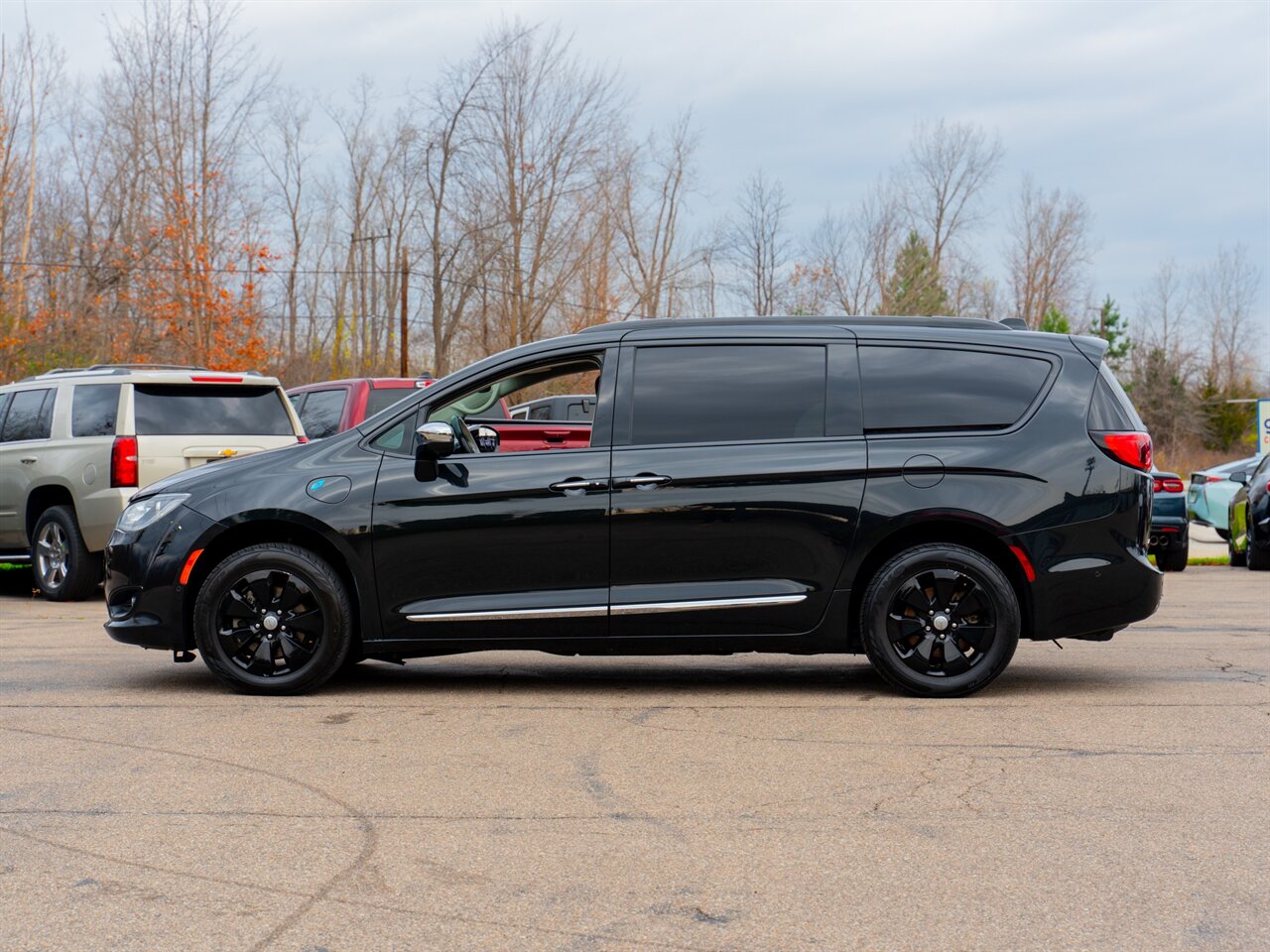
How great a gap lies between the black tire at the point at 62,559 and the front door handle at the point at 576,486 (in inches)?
271

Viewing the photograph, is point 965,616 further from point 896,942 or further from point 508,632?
point 896,942

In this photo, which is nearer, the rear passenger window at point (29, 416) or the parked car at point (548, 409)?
the rear passenger window at point (29, 416)

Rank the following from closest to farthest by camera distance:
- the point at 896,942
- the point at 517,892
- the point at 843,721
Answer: the point at 896,942
the point at 517,892
the point at 843,721

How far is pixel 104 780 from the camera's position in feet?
17.4

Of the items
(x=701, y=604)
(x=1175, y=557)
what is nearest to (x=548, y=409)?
(x=1175, y=557)

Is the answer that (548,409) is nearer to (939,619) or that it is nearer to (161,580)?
(161,580)

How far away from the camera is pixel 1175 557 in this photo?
16.3 meters

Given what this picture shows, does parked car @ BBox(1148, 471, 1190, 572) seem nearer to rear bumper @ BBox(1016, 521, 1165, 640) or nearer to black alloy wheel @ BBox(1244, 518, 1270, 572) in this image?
black alloy wheel @ BBox(1244, 518, 1270, 572)

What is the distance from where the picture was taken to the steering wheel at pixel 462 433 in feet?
24.3

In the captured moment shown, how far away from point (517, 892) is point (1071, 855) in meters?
1.73

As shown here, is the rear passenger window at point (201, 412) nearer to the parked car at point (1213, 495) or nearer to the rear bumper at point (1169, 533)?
the rear bumper at point (1169, 533)

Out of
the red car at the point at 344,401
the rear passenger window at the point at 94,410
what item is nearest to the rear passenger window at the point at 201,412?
the rear passenger window at the point at 94,410

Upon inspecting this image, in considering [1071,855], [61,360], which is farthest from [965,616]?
[61,360]

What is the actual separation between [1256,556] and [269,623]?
13097 mm
